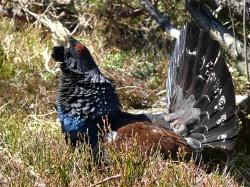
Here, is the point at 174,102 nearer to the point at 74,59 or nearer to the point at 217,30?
the point at 74,59

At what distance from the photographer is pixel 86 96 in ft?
16.3

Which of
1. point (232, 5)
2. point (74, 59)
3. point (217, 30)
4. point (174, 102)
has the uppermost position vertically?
point (232, 5)

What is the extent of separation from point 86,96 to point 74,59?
32 centimetres

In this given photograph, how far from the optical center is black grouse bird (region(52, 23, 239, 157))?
16.1 feet

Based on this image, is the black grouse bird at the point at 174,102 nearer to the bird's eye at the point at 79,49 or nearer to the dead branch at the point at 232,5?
the bird's eye at the point at 79,49

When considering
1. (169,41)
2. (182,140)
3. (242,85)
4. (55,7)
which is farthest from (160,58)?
(182,140)

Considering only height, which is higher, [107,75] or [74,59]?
[74,59]

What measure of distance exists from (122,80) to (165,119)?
1.61 m

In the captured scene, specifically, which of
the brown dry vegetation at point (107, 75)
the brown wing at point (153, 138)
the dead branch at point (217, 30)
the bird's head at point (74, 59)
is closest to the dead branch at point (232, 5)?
the dead branch at point (217, 30)

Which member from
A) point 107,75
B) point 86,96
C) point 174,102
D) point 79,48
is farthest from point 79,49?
point 107,75

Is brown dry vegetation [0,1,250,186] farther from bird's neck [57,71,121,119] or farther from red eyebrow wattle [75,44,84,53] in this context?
red eyebrow wattle [75,44,84,53]

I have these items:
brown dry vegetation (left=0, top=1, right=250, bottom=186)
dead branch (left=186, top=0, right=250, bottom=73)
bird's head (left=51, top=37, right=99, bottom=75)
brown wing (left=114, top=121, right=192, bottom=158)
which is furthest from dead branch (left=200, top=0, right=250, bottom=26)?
bird's head (left=51, top=37, right=99, bottom=75)

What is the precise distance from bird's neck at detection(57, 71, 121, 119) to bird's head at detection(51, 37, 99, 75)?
0.05 m

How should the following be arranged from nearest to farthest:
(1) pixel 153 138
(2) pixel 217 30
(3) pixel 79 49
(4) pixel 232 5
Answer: (1) pixel 153 138 → (3) pixel 79 49 → (4) pixel 232 5 → (2) pixel 217 30
